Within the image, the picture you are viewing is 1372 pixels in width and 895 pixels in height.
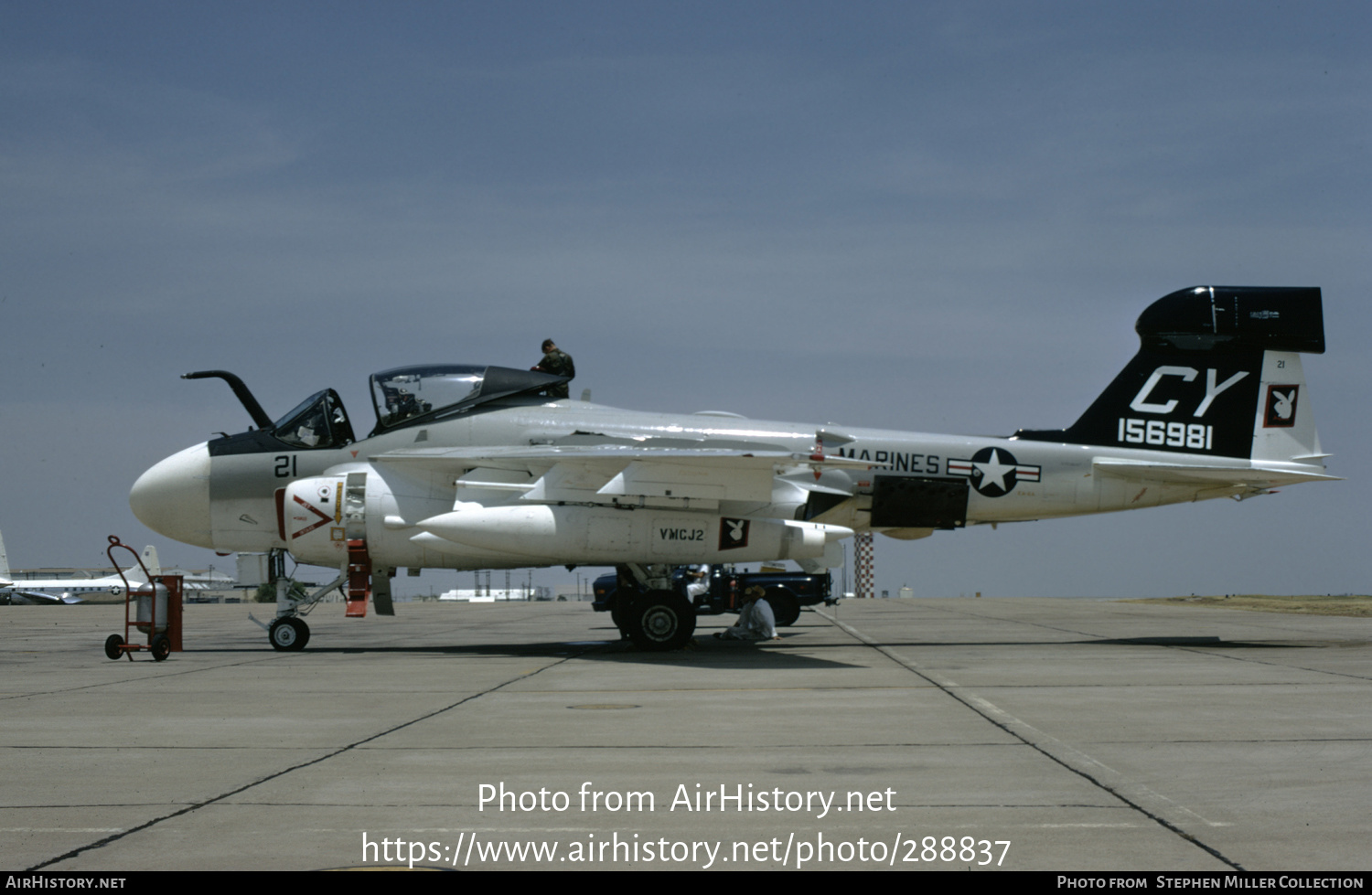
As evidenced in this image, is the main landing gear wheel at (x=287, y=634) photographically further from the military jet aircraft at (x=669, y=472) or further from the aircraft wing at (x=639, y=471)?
the aircraft wing at (x=639, y=471)

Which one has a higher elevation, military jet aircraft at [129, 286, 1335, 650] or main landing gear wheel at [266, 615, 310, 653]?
military jet aircraft at [129, 286, 1335, 650]

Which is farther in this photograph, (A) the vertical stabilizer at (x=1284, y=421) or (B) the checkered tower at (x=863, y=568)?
(B) the checkered tower at (x=863, y=568)

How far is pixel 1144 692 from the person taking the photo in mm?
9398

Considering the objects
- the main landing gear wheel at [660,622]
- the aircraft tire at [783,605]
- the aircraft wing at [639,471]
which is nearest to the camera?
the aircraft wing at [639,471]

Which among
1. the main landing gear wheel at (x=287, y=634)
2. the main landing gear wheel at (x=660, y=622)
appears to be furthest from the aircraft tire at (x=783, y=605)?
the main landing gear wheel at (x=287, y=634)

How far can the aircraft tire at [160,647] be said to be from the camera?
13.2 m

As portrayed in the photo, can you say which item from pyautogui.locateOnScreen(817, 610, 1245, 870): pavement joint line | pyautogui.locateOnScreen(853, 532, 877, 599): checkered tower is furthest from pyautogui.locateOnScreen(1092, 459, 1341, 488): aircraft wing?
pyautogui.locateOnScreen(853, 532, 877, 599): checkered tower

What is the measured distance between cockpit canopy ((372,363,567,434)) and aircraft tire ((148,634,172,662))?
12.3ft

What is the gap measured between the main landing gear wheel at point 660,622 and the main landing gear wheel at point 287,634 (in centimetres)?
475

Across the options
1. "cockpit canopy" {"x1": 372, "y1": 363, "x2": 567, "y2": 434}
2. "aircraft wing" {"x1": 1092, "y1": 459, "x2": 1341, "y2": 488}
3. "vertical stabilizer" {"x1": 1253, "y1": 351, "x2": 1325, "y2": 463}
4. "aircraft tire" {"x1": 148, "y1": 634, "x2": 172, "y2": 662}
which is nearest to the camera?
"aircraft tire" {"x1": 148, "y1": 634, "x2": 172, "y2": 662}

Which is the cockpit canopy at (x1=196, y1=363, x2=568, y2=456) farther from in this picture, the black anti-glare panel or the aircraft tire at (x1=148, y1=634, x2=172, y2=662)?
the black anti-glare panel

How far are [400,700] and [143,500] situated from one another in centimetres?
794

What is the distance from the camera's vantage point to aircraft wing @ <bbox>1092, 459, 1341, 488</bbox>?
15.1 m

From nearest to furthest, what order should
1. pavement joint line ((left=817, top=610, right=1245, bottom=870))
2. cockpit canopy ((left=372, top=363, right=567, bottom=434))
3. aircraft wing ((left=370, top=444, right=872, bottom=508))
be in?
pavement joint line ((left=817, top=610, right=1245, bottom=870)) → aircraft wing ((left=370, top=444, right=872, bottom=508)) → cockpit canopy ((left=372, top=363, right=567, bottom=434))
